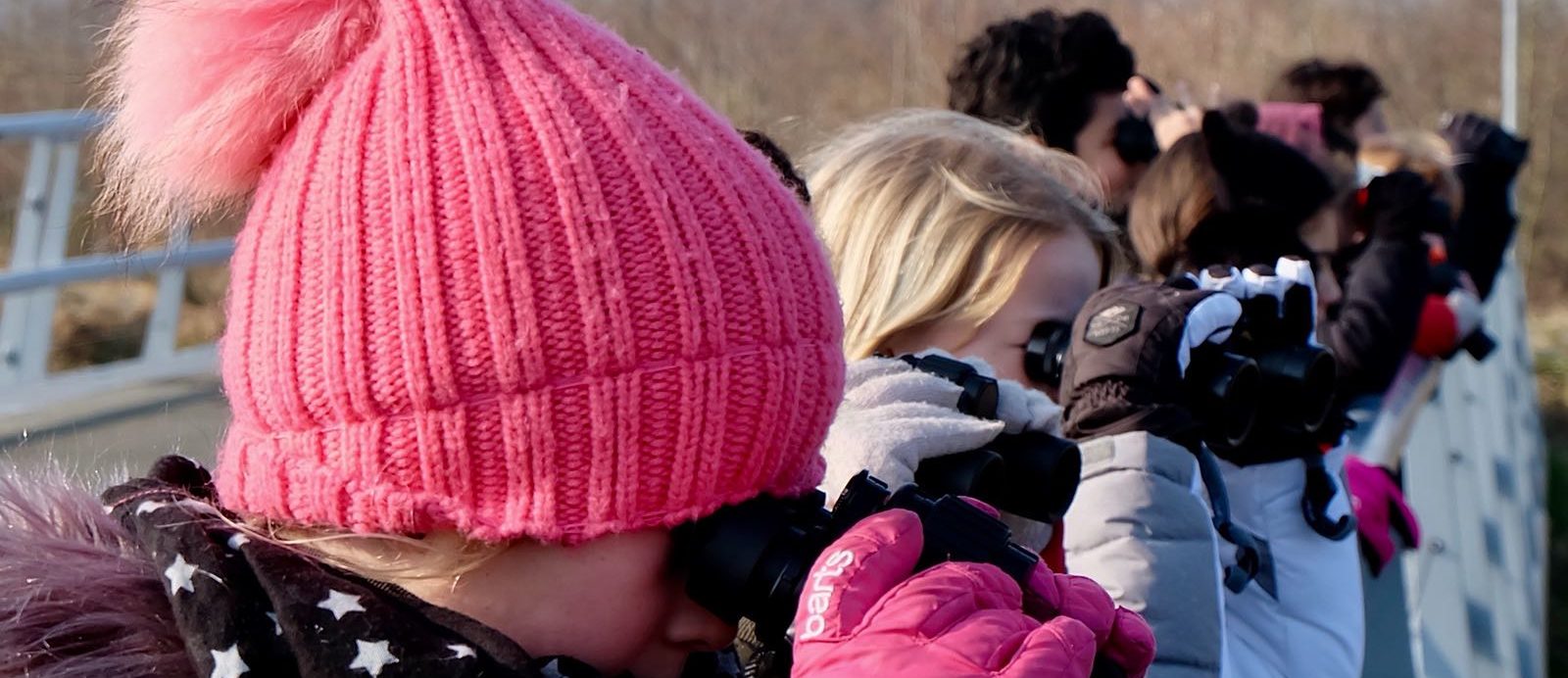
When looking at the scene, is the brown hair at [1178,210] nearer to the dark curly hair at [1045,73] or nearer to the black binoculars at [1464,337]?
the dark curly hair at [1045,73]

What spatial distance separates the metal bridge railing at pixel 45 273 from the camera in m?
5.26

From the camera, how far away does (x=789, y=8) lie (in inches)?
672

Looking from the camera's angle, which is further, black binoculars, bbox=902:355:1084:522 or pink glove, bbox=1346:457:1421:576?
pink glove, bbox=1346:457:1421:576

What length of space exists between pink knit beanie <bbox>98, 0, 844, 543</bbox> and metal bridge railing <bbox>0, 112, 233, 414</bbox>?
403 cm

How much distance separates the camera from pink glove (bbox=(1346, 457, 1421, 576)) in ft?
11.7

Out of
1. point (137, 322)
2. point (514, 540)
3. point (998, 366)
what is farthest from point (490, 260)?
point (137, 322)

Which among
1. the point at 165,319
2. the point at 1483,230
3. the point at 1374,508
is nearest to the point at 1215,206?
the point at 1374,508

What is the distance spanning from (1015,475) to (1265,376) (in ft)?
2.75

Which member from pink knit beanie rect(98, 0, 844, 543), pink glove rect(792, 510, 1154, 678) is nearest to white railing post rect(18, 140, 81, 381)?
pink knit beanie rect(98, 0, 844, 543)

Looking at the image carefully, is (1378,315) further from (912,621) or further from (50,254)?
(50,254)

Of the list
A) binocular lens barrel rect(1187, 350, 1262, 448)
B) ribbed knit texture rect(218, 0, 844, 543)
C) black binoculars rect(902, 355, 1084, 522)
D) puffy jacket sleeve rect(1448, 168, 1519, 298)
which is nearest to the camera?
ribbed knit texture rect(218, 0, 844, 543)

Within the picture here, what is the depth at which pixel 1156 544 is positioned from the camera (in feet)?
7.29

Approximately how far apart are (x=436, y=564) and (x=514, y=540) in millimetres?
72

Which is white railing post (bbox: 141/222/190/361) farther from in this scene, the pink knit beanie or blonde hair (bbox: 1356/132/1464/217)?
the pink knit beanie
